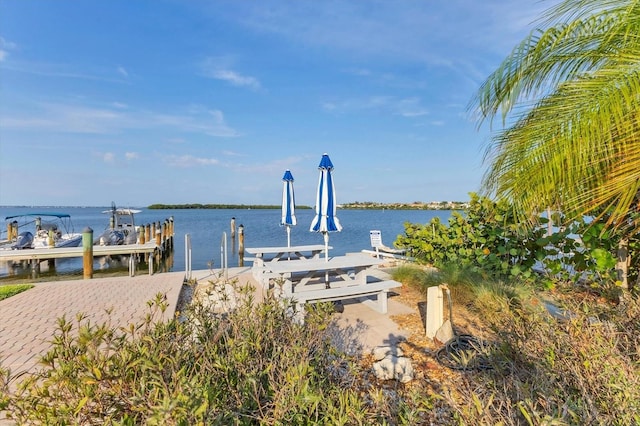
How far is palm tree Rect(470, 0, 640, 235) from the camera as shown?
8.05ft

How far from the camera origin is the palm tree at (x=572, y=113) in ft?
8.05

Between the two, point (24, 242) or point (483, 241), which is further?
point (24, 242)

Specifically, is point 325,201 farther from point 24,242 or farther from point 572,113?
point 24,242

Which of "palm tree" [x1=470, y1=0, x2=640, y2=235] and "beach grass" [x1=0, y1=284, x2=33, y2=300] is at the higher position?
"palm tree" [x1=470, y1=0, x2=640, y2=235]

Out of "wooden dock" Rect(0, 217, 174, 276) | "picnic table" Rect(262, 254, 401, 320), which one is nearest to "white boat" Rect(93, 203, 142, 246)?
"wooden dock" Rect(0, 217, 174, 276)

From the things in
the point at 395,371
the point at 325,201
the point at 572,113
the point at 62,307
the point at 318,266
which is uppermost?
the point at 572,113

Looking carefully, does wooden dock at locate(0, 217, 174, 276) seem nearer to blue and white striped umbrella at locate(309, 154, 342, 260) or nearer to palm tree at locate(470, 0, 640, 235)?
blue and white striped umbrella at locate(309, 154, 342, 260)

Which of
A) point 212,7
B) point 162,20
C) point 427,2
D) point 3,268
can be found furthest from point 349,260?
point 3,268

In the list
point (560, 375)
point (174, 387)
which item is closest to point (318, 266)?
point (560, 375)

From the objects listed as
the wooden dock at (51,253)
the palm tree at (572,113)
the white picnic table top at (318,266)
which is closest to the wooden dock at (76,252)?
the wooden dock at (51,253)

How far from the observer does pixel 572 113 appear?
104 inches

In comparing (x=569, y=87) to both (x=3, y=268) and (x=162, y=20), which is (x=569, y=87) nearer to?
(x=162, y=20)

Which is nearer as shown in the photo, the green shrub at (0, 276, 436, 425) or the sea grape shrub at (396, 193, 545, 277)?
the green shrub at (0, 276, 436, 425)

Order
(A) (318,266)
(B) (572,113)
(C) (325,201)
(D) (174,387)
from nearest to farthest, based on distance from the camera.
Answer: (D) (174,387), (B) (572,113), (A) (318,266), (C) (325,201)
